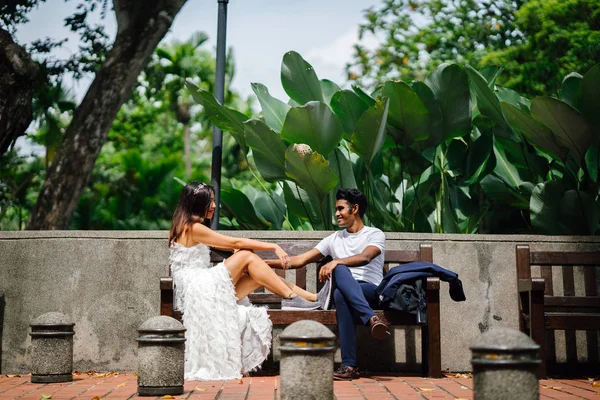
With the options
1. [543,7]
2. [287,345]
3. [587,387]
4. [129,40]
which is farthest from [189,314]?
[543,7]

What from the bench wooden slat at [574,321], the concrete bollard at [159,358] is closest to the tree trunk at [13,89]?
→ the concrete bollard at [159,358]

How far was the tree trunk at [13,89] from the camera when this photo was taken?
34.8 ft

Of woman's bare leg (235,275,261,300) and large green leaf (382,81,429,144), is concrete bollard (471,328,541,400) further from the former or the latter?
large green leaf (382,81,429,144)

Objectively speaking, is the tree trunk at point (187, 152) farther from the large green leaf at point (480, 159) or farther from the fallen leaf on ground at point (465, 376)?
the fallen leaf on ground at point (465, 376)

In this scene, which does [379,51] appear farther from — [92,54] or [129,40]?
[129,40]

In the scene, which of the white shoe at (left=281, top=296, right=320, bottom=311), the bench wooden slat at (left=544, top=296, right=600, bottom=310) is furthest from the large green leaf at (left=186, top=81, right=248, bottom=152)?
the bench wooden slat at (left=544, top=296, right=600, bottom=310)

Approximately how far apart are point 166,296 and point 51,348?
36.1 inches

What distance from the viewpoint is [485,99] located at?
762 cm

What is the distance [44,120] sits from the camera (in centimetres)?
2367

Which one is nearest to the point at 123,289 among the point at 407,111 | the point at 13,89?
the point at 407,111

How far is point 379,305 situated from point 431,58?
55.1ft

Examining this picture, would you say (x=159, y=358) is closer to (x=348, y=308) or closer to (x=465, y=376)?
(x=348, y=308)

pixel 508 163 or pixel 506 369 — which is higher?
pixel 508 163

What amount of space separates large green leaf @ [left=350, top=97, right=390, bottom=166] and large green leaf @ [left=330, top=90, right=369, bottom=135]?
49cm
